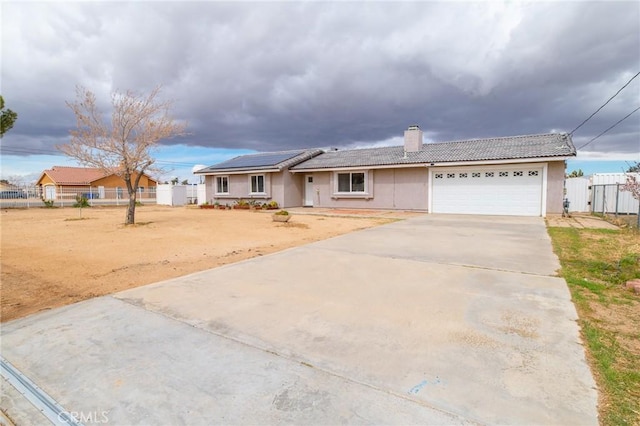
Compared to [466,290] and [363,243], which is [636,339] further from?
[363,243]

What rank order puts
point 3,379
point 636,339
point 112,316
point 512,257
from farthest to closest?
point 512,257 → point 112,316 → point 636,339 → point 3,379

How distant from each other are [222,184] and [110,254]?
1902cm

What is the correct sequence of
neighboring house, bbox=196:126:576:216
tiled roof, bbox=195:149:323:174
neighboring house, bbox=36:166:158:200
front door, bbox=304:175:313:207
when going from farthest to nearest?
neighboring house, bbox=36:166:158:200
front door, bbox=304:175:313:207
tiled roof, bbox=195:149:323:174
neighboring house, bbox=196:126:576:216

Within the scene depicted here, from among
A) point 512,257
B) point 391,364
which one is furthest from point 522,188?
point 391,364

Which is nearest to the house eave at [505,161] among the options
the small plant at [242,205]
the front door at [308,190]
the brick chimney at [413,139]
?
the brick chimney at [413,139]

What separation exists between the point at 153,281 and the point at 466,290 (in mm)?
5106

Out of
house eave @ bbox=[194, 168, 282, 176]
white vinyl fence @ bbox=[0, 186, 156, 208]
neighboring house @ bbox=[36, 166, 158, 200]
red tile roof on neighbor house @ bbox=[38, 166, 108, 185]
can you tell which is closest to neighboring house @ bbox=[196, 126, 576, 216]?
house eave @ bbox=[194, 168, 282, 176]

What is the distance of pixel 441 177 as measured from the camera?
60.6ft

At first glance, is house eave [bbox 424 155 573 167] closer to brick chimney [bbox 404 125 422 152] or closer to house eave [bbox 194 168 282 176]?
brick chimney [bbox 404 125 422 152]

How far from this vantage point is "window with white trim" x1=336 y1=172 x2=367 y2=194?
2117 centimetres

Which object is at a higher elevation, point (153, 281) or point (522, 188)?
point (522, 188)

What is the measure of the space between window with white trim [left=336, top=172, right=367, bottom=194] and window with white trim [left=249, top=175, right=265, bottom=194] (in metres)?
5.71

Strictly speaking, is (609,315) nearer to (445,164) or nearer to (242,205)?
(445,164)

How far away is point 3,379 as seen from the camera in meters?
2.95
